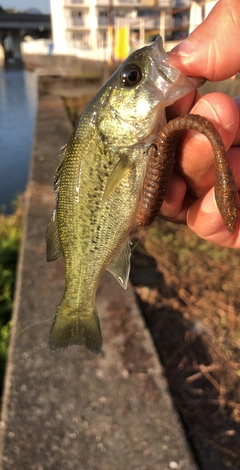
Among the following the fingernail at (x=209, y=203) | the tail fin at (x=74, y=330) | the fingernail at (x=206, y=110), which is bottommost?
the tail fin at (x=74, y=330)

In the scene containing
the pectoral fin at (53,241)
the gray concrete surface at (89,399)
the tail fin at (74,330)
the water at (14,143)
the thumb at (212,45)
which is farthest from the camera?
the water at (14,143)

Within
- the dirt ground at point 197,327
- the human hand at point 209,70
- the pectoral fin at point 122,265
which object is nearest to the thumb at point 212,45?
the human hand at point 209,70

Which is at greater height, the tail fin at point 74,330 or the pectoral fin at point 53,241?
the pectoral fin at point 53,241

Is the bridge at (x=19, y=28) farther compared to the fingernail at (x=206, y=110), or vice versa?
the bridge at (x=19, y=28)

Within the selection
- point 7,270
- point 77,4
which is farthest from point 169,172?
point 77,4

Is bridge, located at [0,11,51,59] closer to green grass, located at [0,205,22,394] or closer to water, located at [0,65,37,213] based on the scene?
water, located at [0,65,37,213]

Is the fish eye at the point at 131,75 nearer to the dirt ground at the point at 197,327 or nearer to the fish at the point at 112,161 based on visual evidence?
the fish at the point at 112,161
